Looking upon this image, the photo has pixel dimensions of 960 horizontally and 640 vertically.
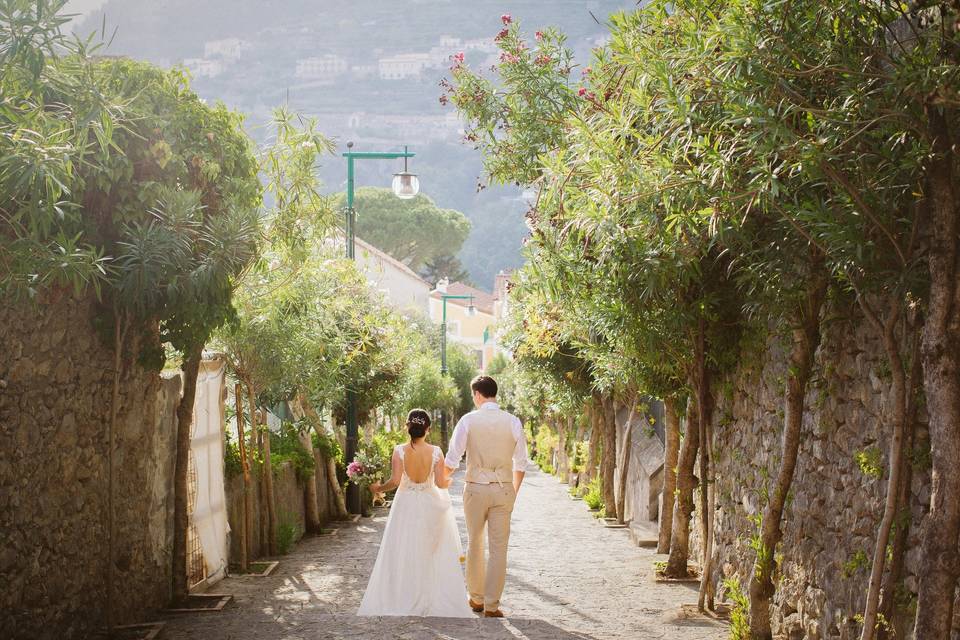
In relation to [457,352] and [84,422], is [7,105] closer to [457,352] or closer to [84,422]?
[84,422]

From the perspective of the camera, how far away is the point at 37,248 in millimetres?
5781

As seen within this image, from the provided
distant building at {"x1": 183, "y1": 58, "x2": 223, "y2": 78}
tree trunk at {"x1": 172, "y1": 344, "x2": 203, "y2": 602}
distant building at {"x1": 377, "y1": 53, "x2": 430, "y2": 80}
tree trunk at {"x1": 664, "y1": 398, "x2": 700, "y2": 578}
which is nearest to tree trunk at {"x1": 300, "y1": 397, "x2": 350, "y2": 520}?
tree trunk at {"x1": 172, "y1": 344, "x2": 203, "y2": 602}

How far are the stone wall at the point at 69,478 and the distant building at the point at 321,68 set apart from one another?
17826 centimetres

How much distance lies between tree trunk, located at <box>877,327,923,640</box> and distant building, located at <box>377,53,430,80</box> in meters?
183

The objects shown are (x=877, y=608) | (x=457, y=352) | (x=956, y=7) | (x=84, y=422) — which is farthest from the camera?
(x=457, y=352)

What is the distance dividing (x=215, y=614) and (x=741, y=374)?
5110mm

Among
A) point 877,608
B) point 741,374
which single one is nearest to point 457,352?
point 741,374

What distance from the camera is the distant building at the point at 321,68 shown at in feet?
592

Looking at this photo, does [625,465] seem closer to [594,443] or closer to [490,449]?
[594,443]

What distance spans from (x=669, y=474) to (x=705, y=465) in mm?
2992

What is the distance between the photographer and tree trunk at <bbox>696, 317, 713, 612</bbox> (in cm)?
876

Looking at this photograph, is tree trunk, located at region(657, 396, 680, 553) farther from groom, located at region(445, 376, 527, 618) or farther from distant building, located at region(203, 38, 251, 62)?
distant building, located at region(203, 38, 251, 62)

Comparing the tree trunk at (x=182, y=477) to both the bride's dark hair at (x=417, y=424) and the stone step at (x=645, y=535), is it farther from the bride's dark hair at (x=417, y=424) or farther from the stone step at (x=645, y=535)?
the stone step at (x=645, y=535)

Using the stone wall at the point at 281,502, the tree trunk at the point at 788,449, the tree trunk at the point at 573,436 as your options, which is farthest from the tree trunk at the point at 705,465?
the tree trunk at the point at 573,436
